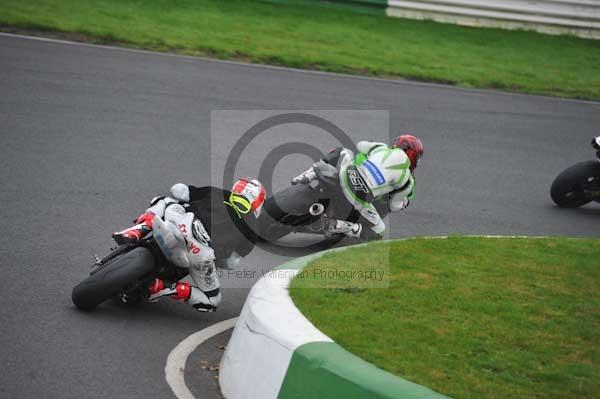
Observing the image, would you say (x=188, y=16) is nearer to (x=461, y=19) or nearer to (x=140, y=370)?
(x=461, y=19)

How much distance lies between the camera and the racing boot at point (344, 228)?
371 inches

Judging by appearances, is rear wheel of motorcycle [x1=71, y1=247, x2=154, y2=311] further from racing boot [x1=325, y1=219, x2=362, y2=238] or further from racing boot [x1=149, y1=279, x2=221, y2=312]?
racing boot [x1=325, y1=219, x2=362, y2=238]

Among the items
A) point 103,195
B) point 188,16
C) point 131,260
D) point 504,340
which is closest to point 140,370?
point 131,260

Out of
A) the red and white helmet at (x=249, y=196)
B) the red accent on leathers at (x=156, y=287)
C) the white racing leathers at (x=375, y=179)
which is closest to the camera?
the red accent on leathers at (x=156, y=287)

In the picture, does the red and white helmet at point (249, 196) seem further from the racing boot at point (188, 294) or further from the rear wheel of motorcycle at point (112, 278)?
the rear wheel of motorcycle at point (112, 278)

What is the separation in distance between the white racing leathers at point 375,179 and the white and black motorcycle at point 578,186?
360 centimetres

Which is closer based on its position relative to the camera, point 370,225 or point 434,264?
point 434,264

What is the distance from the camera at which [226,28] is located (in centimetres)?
1878

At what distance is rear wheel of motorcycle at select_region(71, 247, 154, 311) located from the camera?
6.97 metres

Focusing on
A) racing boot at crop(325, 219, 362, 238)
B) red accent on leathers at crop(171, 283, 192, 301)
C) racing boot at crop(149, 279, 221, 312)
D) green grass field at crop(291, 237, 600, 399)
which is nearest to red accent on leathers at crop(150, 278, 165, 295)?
racing boot at crop(149, 279, 221, 312)

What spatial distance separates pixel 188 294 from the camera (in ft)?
24.0

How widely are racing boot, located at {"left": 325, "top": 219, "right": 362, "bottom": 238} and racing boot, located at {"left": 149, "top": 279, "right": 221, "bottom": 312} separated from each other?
234 cm

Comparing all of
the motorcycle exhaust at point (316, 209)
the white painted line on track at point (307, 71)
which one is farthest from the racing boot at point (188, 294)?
the white painted line on track at point (307, 71)

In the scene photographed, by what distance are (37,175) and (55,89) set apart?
370cm
